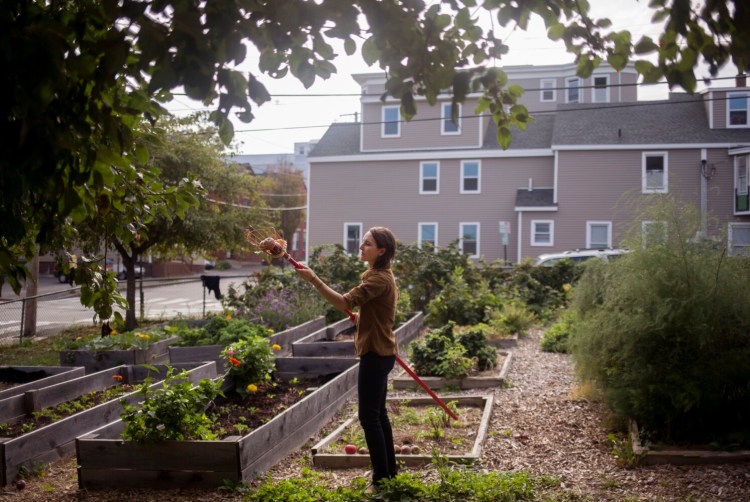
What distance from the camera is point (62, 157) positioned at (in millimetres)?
2750

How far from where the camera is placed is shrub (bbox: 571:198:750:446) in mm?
4953

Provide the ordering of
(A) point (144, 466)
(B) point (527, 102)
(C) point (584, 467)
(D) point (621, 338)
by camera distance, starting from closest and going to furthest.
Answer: (A) point (144, 466)
(C) point (584, 467)
(D) point (621, 338)
(B) point (527, 102)

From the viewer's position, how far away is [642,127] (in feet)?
93.0

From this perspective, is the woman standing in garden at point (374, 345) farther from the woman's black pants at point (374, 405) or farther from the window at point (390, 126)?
the window at point (390, 126)

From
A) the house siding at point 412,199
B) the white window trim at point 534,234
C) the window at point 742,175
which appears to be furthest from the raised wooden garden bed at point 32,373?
the window at point 742,175

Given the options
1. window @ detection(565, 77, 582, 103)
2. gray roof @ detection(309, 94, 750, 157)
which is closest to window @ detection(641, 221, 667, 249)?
gray roof @ detection(309, 94, 750, 157)

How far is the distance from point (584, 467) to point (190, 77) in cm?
400

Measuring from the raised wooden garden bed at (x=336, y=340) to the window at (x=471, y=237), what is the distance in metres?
16.2

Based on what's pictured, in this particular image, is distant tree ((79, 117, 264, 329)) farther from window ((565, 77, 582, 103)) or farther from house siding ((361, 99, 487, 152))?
window ((565, 77, 582, 103))

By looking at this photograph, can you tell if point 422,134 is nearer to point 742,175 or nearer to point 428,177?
point 428,177

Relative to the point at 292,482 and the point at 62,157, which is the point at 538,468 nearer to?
the point at 292,482

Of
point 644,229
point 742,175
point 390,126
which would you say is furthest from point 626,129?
point 644,229

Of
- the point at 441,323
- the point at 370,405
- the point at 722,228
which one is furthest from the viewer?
the point at 441,323

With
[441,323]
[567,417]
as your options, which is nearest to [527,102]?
[441,323]
